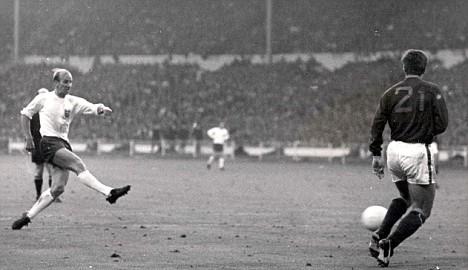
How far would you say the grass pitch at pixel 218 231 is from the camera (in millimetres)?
9719

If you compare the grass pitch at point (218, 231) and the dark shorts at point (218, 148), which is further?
the dark shorts at point (218, 148)

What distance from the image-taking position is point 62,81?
1229 centimetres

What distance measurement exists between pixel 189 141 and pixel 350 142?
9.12 m

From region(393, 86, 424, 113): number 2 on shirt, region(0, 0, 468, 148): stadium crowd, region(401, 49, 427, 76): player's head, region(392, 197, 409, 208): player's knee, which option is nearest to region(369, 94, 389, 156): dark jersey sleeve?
region(393, 86, 424, 113): number 2 on shirt

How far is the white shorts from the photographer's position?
9.32 metres

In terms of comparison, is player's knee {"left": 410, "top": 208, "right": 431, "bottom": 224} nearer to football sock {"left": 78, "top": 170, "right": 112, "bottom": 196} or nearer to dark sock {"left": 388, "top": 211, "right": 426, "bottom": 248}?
dark sock {"left": 388, "top": 211, "right": 426, "bottom": 248}

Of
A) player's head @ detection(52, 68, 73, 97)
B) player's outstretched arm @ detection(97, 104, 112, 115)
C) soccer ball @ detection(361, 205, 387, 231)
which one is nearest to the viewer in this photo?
soccer ball @ detection(361, 205, 387, 231)

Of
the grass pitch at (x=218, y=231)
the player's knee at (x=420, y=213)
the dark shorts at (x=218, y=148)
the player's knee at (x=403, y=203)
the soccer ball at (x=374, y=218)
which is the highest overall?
the player's knee at (x=403, y=203)

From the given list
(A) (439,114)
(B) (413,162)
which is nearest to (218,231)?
(B) (413,162)

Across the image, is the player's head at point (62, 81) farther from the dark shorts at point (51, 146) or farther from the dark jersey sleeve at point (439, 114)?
the dark jersey sleeve at point (439, 114)

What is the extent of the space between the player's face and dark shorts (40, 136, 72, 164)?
59 centimetres

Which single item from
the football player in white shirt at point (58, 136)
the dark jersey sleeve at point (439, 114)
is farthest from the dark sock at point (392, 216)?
the football player in white shirt at point (58, 136)

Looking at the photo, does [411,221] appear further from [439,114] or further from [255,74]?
[255,74]

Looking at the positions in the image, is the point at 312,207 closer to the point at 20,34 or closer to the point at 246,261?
the point at 246,261
